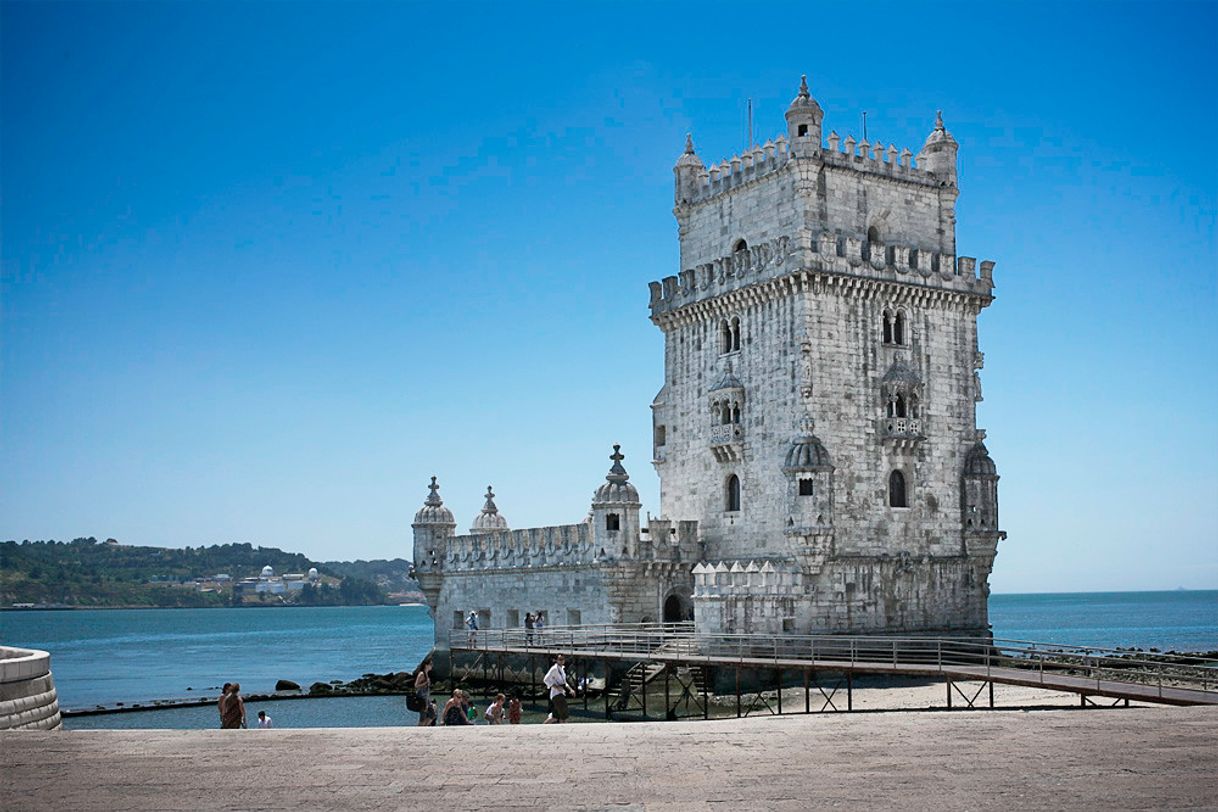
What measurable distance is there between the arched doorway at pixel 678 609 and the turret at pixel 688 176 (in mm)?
14557

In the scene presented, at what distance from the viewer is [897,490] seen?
43875mm

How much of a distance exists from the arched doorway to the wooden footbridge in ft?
5.27

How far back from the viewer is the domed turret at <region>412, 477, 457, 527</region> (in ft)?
188

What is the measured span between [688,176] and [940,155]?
910cm

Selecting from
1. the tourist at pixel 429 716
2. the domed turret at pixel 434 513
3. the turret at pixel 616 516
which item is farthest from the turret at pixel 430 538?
the tourist at pixel 429 716

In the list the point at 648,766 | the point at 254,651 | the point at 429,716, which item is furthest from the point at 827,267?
the point at 254,651

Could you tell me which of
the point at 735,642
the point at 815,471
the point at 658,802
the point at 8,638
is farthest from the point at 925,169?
the point at 8,638

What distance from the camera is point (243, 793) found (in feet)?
50.4

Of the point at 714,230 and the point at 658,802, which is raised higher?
the point at 714,230

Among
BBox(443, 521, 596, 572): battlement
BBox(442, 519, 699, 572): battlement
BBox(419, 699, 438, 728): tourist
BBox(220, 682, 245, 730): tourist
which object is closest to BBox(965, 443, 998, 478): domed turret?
BBox(442, 519, 699, 572): battlement

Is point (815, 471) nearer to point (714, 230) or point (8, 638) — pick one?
point (714, 230)

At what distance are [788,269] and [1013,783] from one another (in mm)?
28553

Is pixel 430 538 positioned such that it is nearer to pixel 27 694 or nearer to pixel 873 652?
pixel 873 652

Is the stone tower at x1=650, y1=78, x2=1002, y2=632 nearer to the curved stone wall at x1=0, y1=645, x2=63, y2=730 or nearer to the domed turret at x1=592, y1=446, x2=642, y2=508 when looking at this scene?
the domed turret at x1=592, y1=446, x2=642, y2=508
